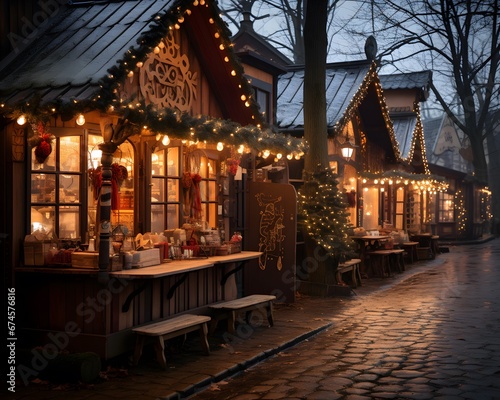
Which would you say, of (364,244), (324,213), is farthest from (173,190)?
(364,244)

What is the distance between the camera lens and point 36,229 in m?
9.29

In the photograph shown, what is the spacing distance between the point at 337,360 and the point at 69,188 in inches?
165

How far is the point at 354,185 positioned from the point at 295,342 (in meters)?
13.9

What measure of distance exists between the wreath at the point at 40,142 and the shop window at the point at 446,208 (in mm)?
33668

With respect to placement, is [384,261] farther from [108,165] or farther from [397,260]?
[108,165]

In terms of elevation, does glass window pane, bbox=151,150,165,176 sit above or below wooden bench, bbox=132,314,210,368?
above

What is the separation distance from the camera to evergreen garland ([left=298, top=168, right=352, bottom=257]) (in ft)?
53.0

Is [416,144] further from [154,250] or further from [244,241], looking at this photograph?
[154,250]

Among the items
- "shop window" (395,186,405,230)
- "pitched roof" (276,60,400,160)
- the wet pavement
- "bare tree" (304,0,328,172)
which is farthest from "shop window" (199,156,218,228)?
"shop window" (395,186,405,230)

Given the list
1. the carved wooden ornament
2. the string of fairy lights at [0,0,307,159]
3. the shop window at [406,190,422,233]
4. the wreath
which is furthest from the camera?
the shop window at [406,190,422,233]

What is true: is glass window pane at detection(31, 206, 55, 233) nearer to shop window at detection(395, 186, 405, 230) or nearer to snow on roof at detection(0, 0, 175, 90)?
snow on roof at detection(0, 0, 175, 90)

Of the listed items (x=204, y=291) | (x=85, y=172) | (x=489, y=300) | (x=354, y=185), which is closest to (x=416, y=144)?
(x=354, y=185)

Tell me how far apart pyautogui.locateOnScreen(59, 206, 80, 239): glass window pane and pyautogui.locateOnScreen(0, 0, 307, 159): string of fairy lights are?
129cm

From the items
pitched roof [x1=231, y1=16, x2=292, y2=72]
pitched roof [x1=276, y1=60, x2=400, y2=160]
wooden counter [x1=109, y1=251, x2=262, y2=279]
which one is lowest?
wooden counter [x1=109, y1=251, x2=262, y2=279]
